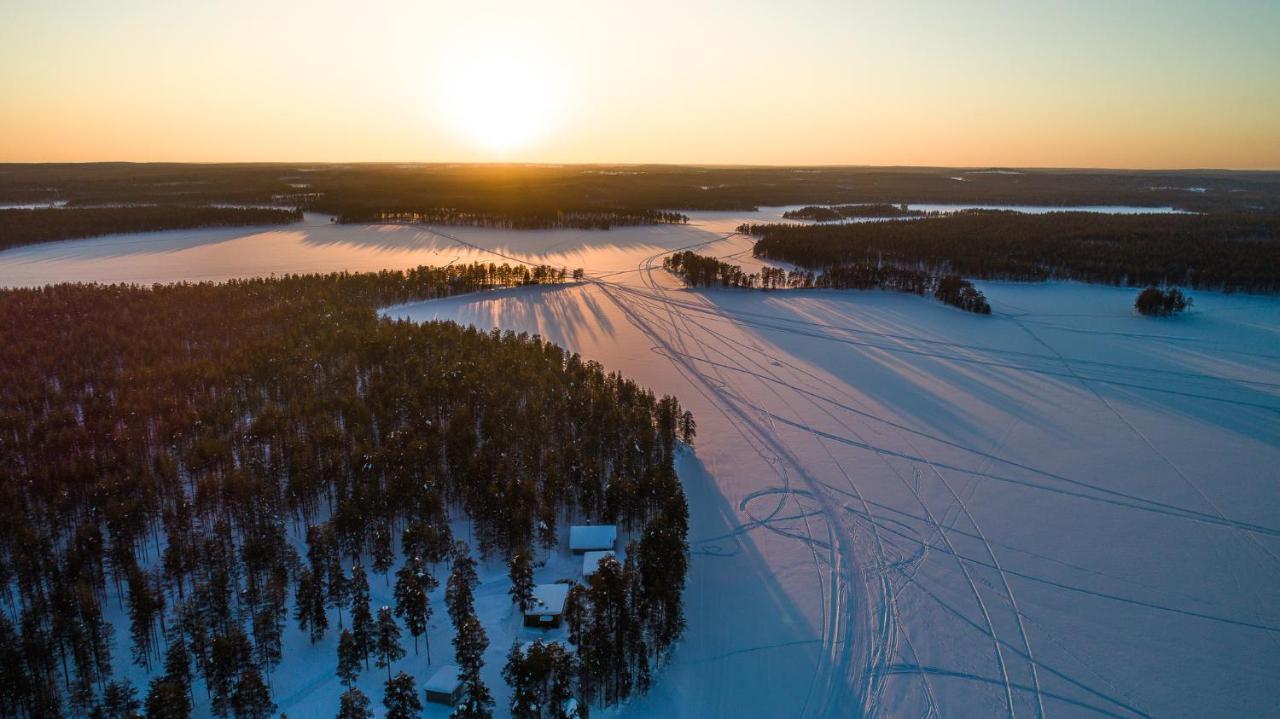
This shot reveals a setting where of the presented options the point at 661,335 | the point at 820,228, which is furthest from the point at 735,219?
the point at 661,335

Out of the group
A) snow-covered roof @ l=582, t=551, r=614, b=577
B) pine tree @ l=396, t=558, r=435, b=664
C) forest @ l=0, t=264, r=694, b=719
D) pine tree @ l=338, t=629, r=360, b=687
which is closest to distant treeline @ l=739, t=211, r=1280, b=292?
forest @ l=0, t=264, r=694, b=719

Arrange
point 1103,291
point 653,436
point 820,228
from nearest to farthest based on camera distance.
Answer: point 653,436
point 1103,291
point 820,228

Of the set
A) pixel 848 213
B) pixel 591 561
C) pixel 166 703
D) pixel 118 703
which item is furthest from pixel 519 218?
pixel 166 703

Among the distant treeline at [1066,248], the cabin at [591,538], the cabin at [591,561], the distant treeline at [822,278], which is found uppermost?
the distant treeline at [1066,248]

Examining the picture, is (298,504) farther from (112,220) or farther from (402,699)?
(112,220)

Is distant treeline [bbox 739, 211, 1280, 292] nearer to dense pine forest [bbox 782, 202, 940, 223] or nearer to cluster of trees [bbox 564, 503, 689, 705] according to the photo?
dense pine forest [bbox 782, 202, 940, 223]

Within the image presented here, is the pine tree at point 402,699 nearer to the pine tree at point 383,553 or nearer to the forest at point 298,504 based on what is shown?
the forest at point 298,504

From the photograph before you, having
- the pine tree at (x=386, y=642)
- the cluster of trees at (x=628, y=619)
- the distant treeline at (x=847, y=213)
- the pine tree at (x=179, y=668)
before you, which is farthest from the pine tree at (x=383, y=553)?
the distant treeline at (x=847, y=213)

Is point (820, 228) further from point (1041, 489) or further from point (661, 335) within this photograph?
point (1041, 489)
